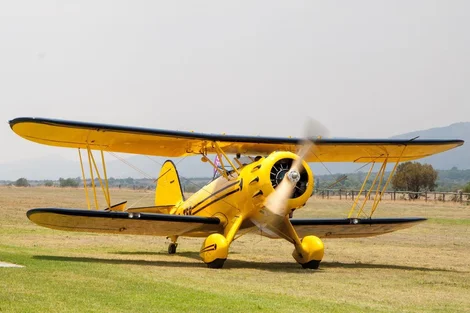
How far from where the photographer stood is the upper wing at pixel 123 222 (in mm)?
16641

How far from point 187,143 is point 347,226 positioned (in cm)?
473

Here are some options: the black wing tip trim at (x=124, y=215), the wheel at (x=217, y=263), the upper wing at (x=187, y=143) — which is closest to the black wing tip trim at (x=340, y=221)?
the upper wing at (x=187, y=143)

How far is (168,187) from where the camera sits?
74.2ft

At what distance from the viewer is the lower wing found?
755 inches

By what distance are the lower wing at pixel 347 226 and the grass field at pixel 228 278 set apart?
29.9 inches

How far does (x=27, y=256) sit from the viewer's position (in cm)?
1658

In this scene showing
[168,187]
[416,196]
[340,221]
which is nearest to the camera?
[340,221]

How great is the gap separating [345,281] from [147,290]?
4.63 m

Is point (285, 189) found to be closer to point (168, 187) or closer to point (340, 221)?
point (340, 221)

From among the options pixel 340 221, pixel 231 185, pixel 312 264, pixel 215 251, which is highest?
pixel 231 185

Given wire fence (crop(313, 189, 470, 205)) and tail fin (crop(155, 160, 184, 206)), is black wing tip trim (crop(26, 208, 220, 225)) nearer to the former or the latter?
tail fin (crop(155, 160, 184, 206))

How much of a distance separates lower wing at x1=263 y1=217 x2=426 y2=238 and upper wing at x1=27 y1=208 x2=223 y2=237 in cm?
242

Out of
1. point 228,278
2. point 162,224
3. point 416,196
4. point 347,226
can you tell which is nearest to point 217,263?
point 228,278

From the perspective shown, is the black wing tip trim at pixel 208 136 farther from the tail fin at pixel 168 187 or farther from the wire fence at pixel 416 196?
the wire fence at pixel 416 196
